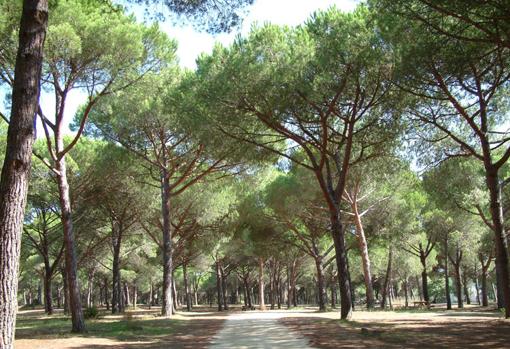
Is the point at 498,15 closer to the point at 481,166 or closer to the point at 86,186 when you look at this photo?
the point at 481,166

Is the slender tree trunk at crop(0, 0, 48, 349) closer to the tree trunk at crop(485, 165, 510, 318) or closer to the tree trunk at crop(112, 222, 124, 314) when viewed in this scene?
the tree trunk at crop(485, 165, 510, 318)

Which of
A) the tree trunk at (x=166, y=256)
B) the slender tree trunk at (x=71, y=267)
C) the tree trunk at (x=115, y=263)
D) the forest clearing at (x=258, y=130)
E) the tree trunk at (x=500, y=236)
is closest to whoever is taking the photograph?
the forest clearing at (x=258, y=130)

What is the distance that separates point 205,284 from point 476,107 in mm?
55226

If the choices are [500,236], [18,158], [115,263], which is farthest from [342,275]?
[115,263]

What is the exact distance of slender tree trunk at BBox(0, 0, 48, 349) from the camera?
449cm

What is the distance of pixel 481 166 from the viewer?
19.1 metres

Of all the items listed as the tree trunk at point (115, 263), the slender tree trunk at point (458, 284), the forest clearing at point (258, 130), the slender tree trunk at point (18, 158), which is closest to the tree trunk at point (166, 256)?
the forest clearing at point (258, 130)

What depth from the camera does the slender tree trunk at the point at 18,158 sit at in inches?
177

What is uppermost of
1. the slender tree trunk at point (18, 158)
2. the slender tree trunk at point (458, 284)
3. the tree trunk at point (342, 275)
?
the slender tree trunk at point (18, 158)

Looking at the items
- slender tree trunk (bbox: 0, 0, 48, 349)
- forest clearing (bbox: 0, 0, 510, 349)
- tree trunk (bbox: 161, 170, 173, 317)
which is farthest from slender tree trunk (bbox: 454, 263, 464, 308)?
slender tree trunk (bbox: 0, 0, 48, 349)

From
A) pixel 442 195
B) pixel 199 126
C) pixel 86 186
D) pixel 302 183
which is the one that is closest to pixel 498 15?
pixel 199 126


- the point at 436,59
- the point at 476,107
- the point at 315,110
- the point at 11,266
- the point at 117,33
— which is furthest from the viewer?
the point at 476,107

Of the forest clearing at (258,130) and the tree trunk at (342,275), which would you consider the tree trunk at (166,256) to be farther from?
the tree trunk at (342,275)

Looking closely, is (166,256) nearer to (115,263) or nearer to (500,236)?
(115,263)
